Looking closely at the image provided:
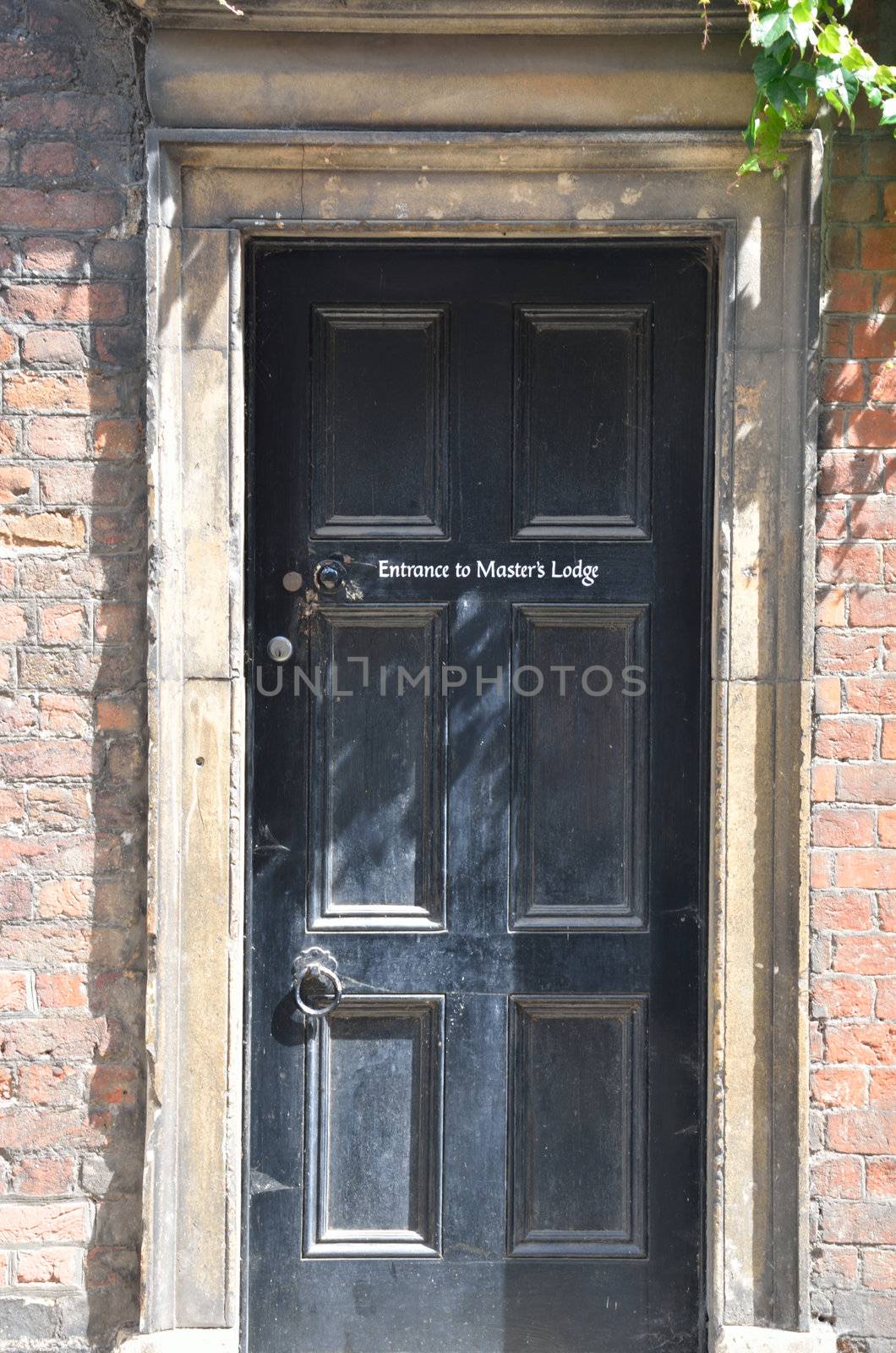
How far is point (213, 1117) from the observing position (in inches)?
106

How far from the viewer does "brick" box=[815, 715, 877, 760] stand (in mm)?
2707

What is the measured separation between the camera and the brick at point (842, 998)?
2711 mm

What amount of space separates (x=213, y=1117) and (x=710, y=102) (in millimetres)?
2627

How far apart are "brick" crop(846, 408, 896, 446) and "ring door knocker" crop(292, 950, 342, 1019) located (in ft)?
5.84

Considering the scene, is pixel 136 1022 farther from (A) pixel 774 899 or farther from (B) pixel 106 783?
(A) pixel 774 899

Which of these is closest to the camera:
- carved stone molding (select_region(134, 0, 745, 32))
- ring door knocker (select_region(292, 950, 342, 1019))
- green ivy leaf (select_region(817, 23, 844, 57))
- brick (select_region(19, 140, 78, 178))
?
green ivy leaf (select_region(817, 23, 844, 57))

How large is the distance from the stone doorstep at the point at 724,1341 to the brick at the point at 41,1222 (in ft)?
0.91

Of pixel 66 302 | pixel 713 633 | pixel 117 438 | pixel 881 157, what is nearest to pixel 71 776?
pixel 117 438

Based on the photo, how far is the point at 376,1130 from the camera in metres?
2.82

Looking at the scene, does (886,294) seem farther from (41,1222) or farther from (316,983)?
(41,1222)

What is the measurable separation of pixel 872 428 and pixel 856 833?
38.0 inches

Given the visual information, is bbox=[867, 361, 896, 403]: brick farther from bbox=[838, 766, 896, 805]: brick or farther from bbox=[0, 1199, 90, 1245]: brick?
bbox=[0, 1199, 90, 1245]: brick

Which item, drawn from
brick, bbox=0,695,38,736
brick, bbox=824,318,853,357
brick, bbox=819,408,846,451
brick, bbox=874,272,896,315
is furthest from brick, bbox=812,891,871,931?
brick, bbox=0,695,38,736

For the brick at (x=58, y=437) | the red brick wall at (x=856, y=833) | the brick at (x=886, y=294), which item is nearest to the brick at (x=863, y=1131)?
the red brick wall at (x=856, y=833)
